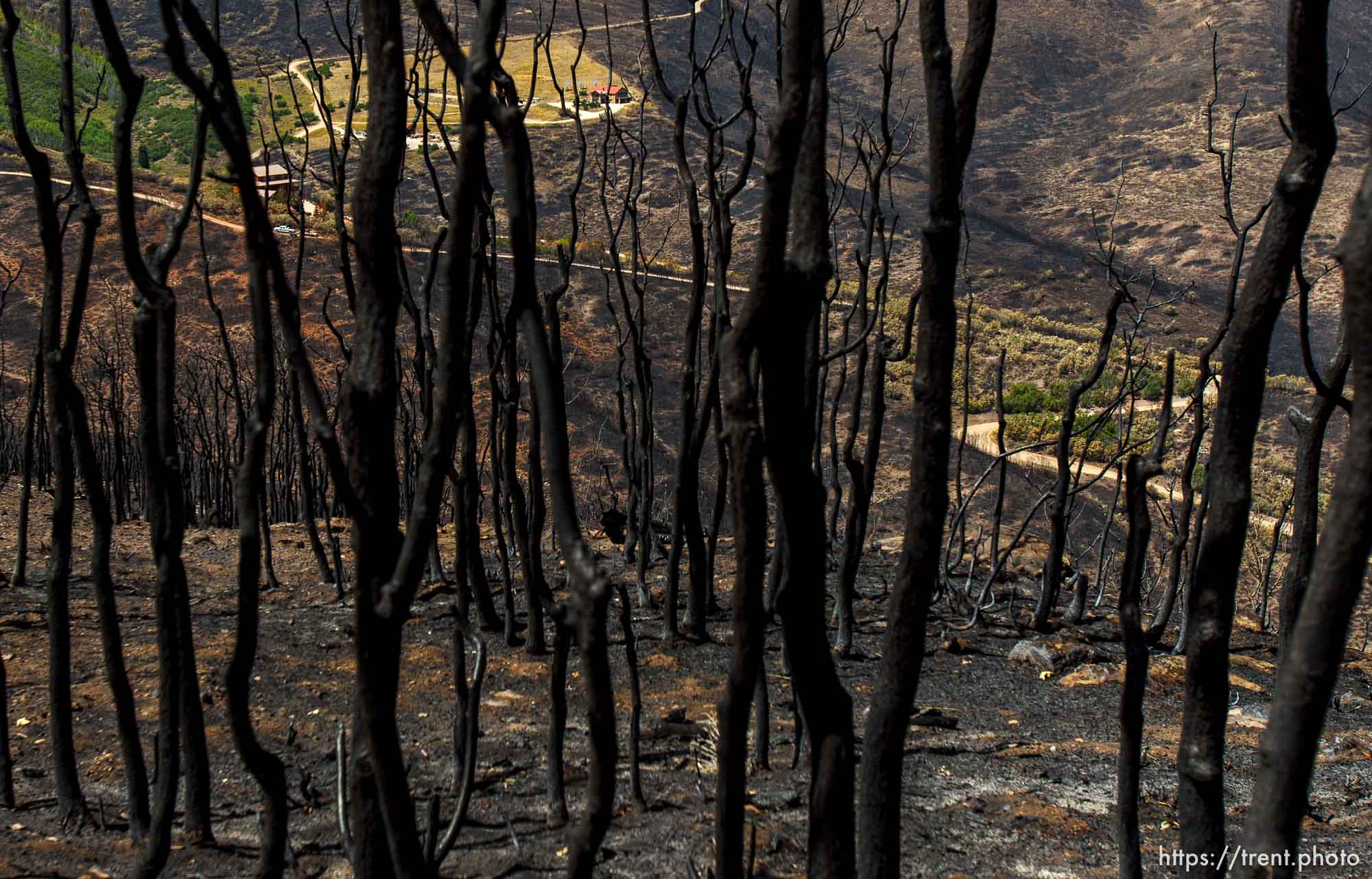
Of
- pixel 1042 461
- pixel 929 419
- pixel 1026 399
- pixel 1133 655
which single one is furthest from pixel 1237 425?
pixel 1026 399

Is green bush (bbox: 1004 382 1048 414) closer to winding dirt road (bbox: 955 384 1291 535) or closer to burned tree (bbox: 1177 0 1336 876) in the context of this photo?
winding dirt road (bbox: 955 384 1291 535)

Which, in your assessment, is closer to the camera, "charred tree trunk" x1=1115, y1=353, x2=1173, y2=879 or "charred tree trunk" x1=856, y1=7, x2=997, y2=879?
"charred tree trunk" x1=856, y1=7, x2=997, y2=879

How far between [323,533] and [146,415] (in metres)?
6.08

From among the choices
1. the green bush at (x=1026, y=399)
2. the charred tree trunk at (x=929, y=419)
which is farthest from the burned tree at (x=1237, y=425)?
the green bush at (x=1026, y=399)

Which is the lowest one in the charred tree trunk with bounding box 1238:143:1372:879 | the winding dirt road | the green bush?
the winding dirt road

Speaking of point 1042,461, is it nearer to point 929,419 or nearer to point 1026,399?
point 1026,399

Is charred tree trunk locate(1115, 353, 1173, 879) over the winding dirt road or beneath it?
over

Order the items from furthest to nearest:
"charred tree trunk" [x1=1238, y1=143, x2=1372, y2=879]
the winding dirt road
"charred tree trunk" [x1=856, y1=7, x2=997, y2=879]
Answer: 1. the winding dirt road
2. "charred tree trunk" [x1=856, y1=7, x2=997, y2=879]
3. "charred tree trunk" [x1=1238, y1=143, x2=1372, y2=879]

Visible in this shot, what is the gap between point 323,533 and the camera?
8.33 meters

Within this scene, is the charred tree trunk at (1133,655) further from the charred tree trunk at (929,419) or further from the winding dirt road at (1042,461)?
the winding dirt road at (1042,461)

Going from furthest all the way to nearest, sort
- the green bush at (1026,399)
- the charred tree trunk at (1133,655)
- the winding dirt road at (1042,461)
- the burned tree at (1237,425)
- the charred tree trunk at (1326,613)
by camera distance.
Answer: the green bush at (1026,399) < the winding dirt road at (1042,461) < the charred tree trunk at (1133,655) < the burned tree at (1237,425) < the charred tree trunk at (1326,613)

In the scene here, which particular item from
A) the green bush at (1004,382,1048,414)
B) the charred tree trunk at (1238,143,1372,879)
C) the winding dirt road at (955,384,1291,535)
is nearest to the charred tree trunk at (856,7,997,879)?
the charred tree trunk at (1238,143,1372,879)

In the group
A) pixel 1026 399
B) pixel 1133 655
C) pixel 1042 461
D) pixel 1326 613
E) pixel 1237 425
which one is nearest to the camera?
pixel 1326 613

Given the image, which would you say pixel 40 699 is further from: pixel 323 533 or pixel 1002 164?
pixel 1002 164
